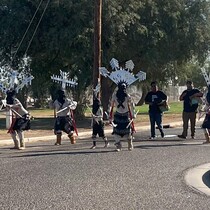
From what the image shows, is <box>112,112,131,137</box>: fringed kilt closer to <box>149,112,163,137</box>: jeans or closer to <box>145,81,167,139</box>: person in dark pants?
<box>145,81,167,139</box>: person in dark pants

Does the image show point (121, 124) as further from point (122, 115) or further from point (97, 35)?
point (97, 35)

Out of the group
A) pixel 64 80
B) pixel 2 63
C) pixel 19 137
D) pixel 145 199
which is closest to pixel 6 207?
pixel 145 199

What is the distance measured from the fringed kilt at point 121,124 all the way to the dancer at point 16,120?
285 centimetres

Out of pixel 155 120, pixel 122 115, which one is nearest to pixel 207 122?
pixel 122 115

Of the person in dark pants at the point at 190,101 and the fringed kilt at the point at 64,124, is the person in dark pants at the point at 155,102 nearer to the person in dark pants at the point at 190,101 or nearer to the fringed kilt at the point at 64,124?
the person in dark pants at the point at 190,101

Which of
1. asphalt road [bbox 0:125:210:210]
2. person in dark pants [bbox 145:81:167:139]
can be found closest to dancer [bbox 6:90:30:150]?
asphalt road [bbox 0:125:210:210]

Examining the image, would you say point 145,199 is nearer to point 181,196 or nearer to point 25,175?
point 181,196

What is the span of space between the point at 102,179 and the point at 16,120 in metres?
6.34

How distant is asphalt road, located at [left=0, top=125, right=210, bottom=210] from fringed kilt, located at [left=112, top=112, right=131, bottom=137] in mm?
504

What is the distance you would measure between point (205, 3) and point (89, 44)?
8.60 m

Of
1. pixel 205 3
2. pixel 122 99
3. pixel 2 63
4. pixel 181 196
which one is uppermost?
pixel 205 3

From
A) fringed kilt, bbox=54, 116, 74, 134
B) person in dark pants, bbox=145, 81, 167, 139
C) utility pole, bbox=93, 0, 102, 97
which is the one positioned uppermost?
utility pole, bbox=93, 0, 102, 97

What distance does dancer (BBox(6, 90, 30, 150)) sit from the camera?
15.6 meters

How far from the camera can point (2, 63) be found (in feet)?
89.6
